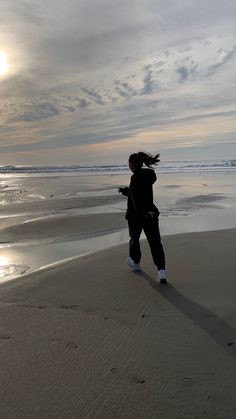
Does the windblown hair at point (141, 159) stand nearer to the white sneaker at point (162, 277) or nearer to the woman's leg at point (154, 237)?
the woman's leg at point (154, 237)

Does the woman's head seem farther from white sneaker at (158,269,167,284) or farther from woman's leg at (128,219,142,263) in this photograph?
white sneaker at (158,269,167,284)

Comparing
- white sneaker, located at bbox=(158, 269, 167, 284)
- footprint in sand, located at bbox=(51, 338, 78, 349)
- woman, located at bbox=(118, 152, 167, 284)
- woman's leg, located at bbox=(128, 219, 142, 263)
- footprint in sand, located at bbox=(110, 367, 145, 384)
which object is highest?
woman, located at bbox=(118, 152, 167, 284)

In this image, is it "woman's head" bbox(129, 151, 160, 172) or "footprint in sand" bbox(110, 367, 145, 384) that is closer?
"footprint in sand" bbox(110, 367, 145, 384)

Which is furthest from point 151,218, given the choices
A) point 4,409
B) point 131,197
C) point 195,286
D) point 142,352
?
point 4,409

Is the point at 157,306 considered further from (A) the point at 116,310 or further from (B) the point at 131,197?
(B) the point at 131,197

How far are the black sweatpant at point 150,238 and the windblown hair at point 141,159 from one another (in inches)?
A: 30.4

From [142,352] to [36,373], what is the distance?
90 centimetres

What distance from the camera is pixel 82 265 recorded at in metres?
6.43

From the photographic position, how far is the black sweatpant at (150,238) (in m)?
5.53

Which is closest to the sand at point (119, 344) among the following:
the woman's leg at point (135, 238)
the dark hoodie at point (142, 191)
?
the woman's leg at point (135, 238)

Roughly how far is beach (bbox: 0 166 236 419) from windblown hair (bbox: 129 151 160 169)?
1.59 metres

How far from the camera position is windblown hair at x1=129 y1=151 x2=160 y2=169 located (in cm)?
563

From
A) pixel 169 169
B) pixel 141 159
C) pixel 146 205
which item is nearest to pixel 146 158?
pixel 141 159

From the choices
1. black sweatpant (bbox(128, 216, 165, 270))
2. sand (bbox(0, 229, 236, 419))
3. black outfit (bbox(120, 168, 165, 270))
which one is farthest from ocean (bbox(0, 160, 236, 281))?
black outfit (bbox(120, 168, 165, 270))
